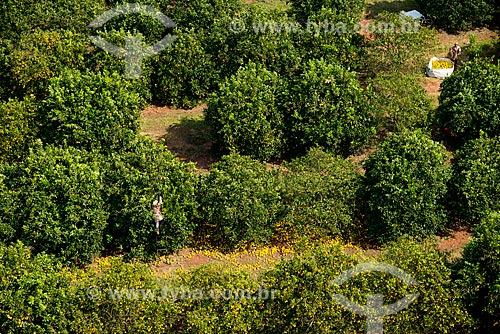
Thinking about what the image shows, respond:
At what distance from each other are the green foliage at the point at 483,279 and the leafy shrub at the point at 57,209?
11790 millimetres

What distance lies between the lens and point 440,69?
4081cm

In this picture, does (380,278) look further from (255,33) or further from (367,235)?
(255,33)

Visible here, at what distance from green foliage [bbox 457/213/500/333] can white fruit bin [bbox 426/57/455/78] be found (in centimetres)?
1536

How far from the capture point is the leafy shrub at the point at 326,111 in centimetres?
3406

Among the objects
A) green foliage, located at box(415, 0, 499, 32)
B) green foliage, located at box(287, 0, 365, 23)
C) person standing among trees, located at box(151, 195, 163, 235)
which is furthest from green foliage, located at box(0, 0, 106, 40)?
green foliage, located at box(415, 0, 499, 32)

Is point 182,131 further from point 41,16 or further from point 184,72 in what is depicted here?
point 41,16

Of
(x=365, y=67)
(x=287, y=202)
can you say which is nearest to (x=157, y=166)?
(x=287, y=202)

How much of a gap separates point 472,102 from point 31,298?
1904 centimetres

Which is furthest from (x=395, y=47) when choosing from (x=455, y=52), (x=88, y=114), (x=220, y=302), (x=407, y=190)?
(x=220, y=302)

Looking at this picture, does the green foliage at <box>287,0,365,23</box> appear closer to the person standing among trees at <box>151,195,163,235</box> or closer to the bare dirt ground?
the bare dirt ground

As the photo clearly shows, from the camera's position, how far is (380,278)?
1017 inches

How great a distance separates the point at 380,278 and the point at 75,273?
9.48 metres

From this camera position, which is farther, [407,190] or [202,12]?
[202,12]

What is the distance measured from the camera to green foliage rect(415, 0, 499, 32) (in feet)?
143
